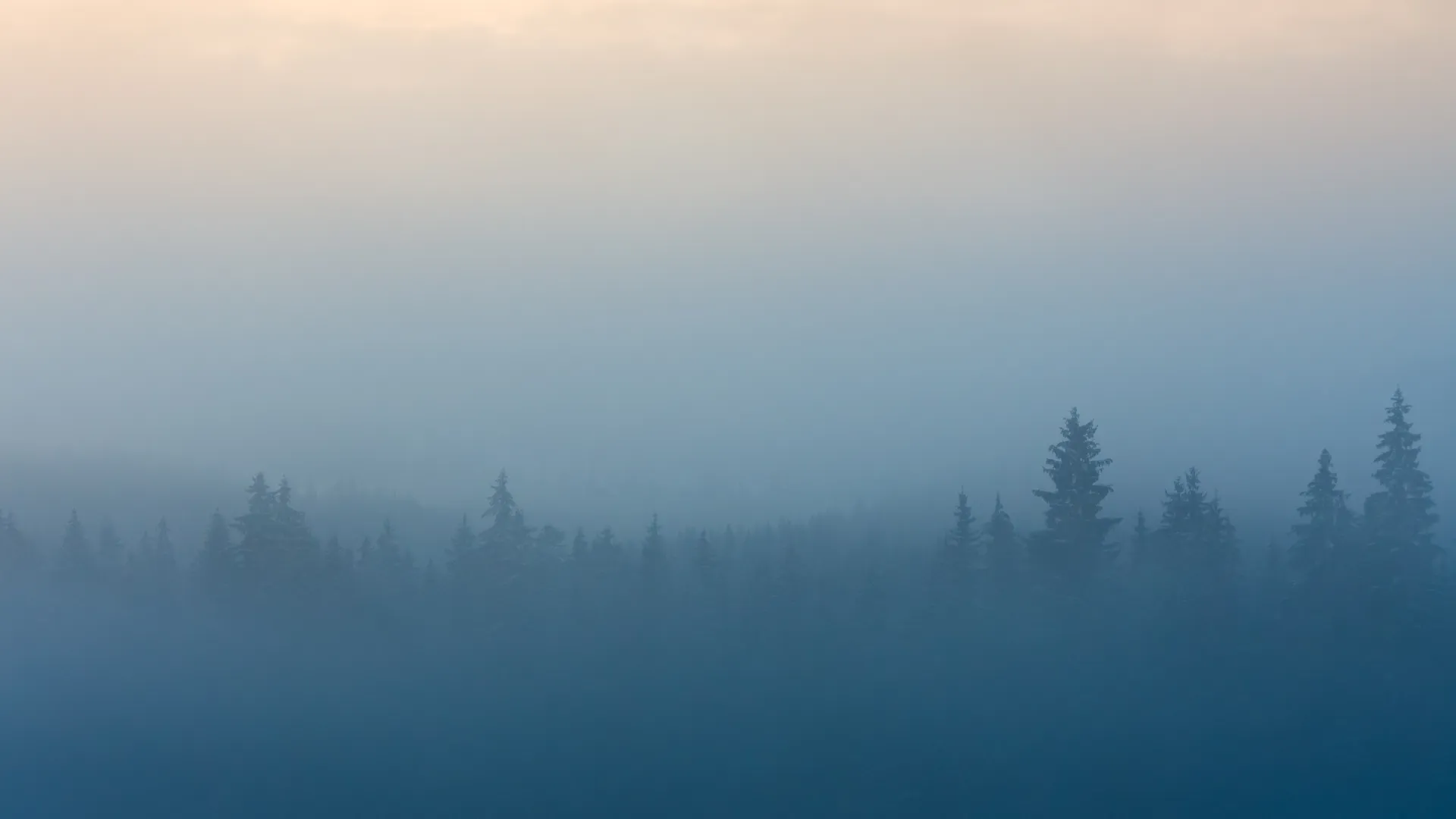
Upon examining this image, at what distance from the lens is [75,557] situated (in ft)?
201

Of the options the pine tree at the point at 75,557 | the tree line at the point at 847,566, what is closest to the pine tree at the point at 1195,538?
the tree line at the point at 847,566

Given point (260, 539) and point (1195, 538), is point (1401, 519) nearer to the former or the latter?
point (1195, 538)

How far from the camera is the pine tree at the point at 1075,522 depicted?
53375 millimetres

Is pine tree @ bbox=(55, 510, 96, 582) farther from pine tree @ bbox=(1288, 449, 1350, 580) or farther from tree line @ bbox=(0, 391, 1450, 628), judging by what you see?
pine tree @ bbox=(1288, 449, 1350, 580)

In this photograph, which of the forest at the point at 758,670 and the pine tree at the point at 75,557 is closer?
the forest at the point at 758,670

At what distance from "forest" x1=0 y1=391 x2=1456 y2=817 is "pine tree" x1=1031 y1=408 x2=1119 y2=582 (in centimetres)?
11

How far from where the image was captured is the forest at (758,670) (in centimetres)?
4584

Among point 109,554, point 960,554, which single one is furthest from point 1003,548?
point 109,554

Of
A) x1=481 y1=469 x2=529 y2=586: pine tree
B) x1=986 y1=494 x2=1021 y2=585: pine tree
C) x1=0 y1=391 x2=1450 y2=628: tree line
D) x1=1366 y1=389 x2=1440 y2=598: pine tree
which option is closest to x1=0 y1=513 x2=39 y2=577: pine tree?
x1=0 y1=391 x2=1450 y2=628: tree line

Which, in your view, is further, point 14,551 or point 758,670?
point 14,551

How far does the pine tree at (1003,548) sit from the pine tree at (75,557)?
3467 cm

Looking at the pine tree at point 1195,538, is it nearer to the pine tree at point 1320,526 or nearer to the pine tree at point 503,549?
the pine tree at point 1320,526

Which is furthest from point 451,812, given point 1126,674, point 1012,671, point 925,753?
point 1126,674

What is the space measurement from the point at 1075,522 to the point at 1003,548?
281cm
